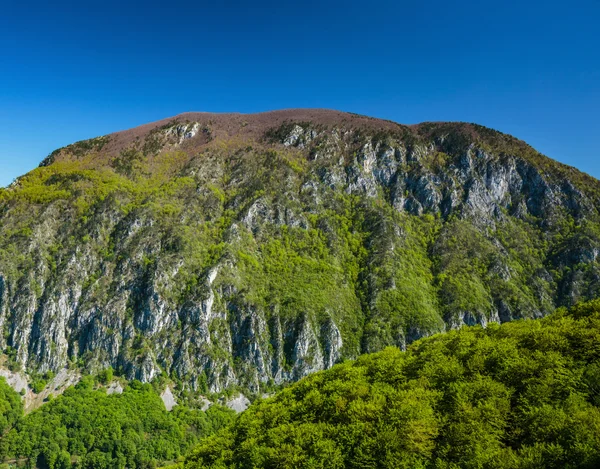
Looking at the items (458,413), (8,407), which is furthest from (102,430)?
(458,413)

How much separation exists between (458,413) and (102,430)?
513 ft

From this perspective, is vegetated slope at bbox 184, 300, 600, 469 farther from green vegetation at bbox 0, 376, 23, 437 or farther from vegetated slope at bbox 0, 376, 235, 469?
green vegetation at bbox 0, 376, 23, 437

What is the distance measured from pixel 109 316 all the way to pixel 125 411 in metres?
54.6

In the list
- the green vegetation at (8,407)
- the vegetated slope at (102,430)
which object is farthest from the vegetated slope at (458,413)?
the green vegetation at (8,407)

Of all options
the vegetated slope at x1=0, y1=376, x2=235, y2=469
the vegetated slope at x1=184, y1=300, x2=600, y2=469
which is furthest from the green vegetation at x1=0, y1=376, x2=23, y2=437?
the vegetated slope at x1=184, y1=300, x2=600, y2=469

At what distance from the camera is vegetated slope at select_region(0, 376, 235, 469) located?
13975 cm

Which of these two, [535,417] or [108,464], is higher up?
[535,417]

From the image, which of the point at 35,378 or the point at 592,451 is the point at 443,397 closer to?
the point at 592,451

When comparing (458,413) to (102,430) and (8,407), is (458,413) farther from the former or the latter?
(8,407)

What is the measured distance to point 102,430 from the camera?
150000mm

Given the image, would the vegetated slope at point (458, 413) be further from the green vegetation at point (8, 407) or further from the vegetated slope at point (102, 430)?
the green vegetation at point (8, 407)

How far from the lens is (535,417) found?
120 feet

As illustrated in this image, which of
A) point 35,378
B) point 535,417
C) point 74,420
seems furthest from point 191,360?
point 535,417

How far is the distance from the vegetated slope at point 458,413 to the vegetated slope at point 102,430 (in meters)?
107
